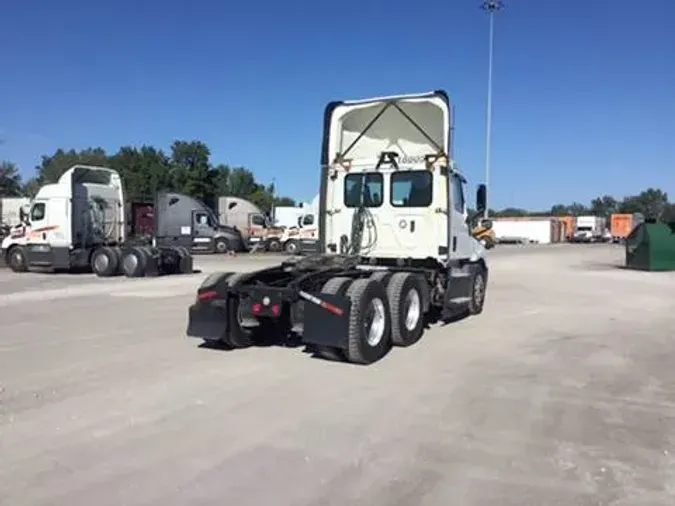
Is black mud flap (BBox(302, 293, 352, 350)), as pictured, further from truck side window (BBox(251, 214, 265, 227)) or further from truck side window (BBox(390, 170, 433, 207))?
truck side window (BBox(251, 214, 265, 227))

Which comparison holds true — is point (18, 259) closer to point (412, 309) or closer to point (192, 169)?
point (412, 309)

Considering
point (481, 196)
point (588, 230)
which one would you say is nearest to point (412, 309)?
point (481, 196)

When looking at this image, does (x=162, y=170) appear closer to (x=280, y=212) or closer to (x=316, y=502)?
(x=280, y=212)

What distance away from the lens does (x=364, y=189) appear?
12906mm

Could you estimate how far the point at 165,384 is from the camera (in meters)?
7.60

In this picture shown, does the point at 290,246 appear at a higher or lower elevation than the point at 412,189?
lower

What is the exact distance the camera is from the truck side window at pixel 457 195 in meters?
12.5

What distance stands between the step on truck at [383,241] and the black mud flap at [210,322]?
1cm

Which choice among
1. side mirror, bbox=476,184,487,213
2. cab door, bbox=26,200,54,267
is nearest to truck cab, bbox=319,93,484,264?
side mirror, bbox=476,184,487,213

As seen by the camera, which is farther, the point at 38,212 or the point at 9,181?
the point at 9,181

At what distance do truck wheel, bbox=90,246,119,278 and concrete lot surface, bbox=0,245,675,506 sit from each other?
475 inches

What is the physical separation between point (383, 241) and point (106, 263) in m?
14.3

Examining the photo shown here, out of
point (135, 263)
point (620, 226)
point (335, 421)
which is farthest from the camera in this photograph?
point (620, 226)

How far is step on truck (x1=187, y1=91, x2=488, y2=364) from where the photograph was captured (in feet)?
31.8
